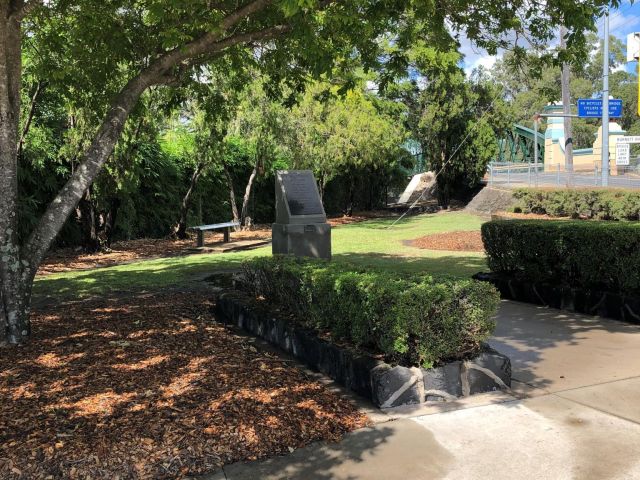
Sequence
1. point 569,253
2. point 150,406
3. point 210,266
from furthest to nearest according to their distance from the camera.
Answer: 1. point 210,266
2. point 569,253
3. point 150,406

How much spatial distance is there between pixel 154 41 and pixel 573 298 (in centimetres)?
649

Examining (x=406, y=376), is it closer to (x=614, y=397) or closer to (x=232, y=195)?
(x=614, y=397)

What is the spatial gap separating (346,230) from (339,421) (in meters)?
17.8

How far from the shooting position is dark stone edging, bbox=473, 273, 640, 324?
647 cm

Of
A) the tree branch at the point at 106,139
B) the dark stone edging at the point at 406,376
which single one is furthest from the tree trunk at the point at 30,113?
the dark stone edging at the point at 406,376

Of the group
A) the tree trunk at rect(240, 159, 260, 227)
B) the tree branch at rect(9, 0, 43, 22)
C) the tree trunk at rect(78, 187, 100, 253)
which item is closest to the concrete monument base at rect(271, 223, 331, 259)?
the tree branch at rect(9, 0, 43, 22)

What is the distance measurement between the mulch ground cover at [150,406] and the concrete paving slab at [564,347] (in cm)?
182

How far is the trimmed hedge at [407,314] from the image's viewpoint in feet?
13.7

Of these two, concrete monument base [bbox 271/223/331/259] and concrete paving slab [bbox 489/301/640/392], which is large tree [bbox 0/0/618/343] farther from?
concrete paving slab [bbox 489/301/640/392]

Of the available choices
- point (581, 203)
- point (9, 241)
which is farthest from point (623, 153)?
point (9, 241)

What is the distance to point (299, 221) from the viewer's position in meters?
10.4

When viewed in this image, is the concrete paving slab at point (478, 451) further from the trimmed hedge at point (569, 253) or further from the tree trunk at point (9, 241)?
the tree trunk at point (9, 241)

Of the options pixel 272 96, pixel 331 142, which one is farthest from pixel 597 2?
pixel 331 142

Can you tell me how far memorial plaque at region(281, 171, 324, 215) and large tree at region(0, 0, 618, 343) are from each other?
2.36 m
